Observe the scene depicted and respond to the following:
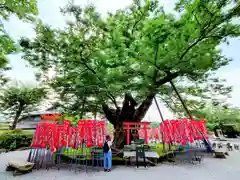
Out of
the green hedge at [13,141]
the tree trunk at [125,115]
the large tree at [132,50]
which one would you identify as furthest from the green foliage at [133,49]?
the green hedge at [13,141]

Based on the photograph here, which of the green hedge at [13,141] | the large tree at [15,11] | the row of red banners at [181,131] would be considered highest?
the large tree at [15,11]

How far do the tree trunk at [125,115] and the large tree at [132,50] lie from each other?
0.18 ft

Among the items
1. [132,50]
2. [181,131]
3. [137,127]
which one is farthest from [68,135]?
[181,131]

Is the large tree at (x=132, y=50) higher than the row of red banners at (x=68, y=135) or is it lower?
higher

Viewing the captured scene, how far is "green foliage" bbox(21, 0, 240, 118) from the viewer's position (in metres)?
4.63

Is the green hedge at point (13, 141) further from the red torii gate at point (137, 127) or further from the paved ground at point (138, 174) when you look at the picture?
the red torii gate at point (137, 127)

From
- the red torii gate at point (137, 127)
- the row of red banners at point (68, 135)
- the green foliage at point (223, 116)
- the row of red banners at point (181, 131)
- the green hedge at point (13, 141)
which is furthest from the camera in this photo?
the green foliage at point (223, 116)

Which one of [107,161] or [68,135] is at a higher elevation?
[68,135]

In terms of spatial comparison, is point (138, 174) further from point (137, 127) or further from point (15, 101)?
point (15, 101)

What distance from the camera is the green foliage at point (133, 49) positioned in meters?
4.63

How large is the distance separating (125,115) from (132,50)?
4.16m

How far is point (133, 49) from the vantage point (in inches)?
223

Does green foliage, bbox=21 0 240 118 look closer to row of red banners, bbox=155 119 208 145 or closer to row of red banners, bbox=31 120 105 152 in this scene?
row of red banners, bbox=31 120 105 152

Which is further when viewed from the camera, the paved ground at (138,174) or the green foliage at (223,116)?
the green foliage at (223,116)
